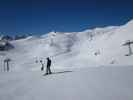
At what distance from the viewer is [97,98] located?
23.5 feet

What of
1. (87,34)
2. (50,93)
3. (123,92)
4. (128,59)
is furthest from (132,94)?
(87,34)

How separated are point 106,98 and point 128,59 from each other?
36.2 m

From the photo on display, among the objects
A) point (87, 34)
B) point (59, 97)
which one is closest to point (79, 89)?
point (59, 97)

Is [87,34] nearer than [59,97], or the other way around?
[59,97]

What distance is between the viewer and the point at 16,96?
27.2 ft

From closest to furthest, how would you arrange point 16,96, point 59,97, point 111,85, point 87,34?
1. point 59,97
2. point 16,96
3. point 111,85
4. point 87,34

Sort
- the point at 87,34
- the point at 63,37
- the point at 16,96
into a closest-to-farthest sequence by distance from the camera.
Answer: the point at 16,96 < the point at 63,37 < the point at 87,34

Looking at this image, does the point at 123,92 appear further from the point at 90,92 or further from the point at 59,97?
the point at 59,97

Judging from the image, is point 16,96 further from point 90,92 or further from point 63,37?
point 63,37

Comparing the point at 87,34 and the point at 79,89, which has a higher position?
the point at 87,34

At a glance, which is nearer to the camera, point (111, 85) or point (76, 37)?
point (111, 85)

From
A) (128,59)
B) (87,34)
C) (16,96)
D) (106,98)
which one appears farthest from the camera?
(87,34)

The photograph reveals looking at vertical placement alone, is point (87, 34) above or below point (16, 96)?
above

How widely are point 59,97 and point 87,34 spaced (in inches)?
7268
